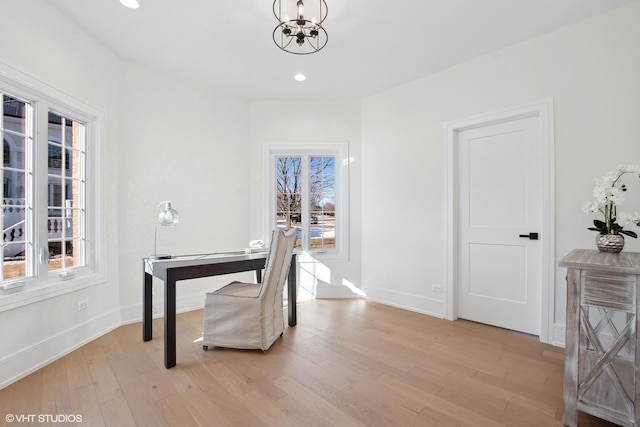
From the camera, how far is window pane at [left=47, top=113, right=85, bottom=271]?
2615mm

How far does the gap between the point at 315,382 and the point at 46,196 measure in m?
2.59

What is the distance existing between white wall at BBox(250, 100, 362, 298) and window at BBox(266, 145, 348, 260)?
0.19m

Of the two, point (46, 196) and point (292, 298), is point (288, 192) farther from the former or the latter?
point (46, 196)

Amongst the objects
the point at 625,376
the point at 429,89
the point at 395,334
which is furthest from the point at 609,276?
the point at 429,89

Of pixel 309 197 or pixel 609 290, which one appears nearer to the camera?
pixel 609 290

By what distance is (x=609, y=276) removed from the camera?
1.60m

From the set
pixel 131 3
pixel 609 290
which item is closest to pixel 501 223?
pixel 609 290

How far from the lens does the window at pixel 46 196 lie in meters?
2.25

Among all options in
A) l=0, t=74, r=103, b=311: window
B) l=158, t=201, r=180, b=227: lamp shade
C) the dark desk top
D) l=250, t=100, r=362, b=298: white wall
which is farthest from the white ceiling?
the dark desk top

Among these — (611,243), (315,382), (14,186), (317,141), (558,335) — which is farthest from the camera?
(317,141)

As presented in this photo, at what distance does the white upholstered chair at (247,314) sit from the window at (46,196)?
1274mm

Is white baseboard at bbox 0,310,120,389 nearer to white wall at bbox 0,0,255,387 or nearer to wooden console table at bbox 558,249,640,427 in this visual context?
white wall at bbox 0,0,255,387

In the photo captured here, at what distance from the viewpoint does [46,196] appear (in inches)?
98.3

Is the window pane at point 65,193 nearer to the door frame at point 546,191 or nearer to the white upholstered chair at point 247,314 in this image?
the white upholstered chair at point 247,314
